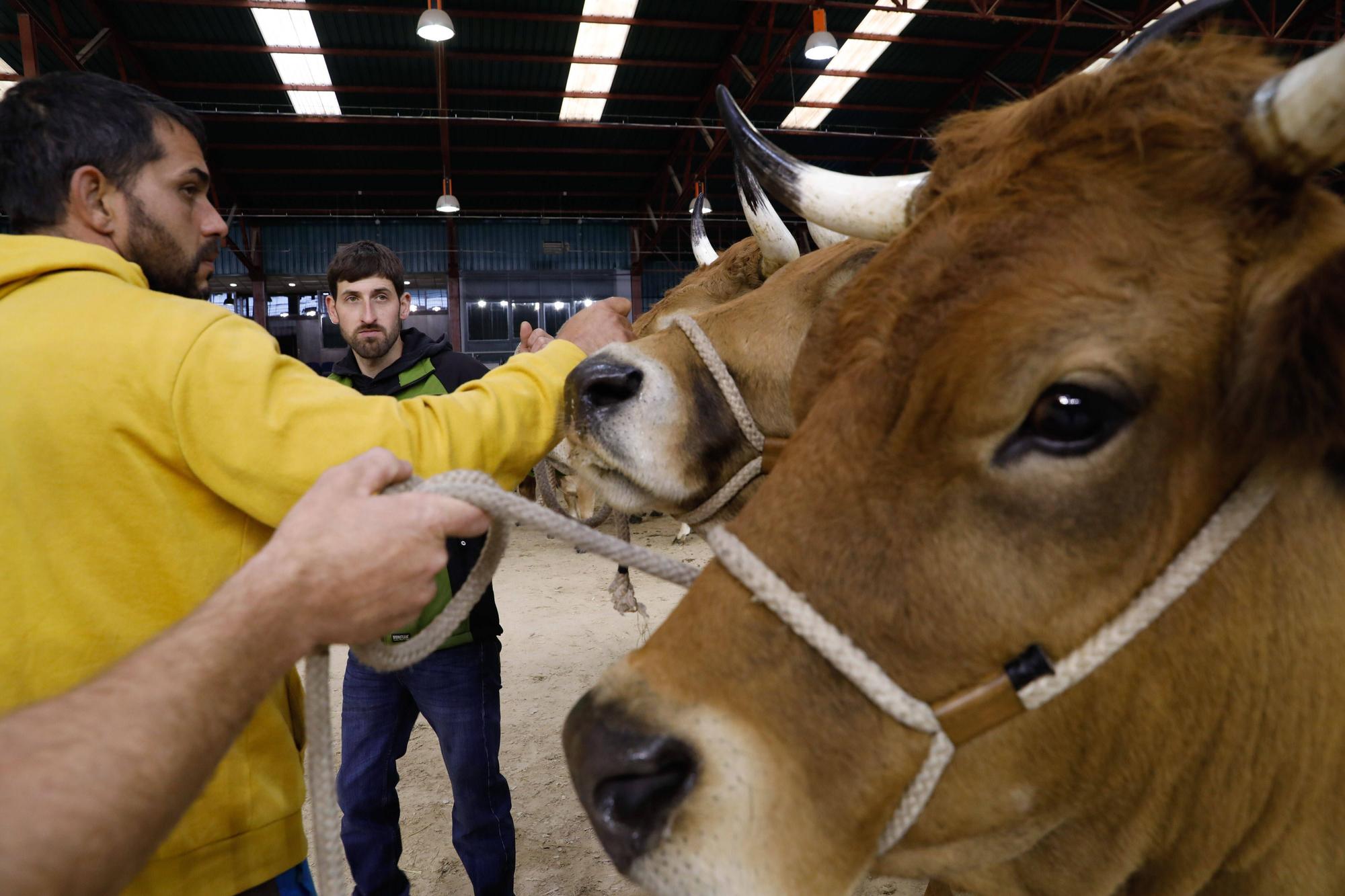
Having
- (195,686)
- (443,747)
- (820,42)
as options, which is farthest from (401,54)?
(195,686)

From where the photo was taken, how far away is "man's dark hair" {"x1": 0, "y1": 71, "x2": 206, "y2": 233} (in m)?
1.89

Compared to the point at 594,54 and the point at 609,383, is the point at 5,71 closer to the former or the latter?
the point at 594,54

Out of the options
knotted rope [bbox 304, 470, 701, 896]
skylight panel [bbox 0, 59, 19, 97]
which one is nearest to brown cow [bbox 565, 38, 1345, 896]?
knotted rope [bbox 304, 470, 701, 896]

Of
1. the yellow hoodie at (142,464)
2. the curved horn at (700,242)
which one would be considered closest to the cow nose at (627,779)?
the yellow hoodie at (142,464)

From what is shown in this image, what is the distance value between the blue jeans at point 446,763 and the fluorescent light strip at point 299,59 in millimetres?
16132

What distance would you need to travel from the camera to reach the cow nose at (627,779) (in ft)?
3.86

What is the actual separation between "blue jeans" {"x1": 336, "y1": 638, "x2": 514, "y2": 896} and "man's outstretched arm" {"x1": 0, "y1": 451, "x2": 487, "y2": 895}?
7.33ft

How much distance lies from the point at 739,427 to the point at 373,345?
2.41 m

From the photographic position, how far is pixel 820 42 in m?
14.7

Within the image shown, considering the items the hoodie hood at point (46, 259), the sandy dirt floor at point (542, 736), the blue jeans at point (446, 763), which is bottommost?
the sandy dirt floor at point (542, 736)

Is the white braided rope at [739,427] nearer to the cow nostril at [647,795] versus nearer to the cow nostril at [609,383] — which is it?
the cow nostril at [609,383]

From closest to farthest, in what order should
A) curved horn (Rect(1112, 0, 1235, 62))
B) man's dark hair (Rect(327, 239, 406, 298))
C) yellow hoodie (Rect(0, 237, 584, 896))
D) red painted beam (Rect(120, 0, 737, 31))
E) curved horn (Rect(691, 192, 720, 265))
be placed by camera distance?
1. yellow hoodie (Rect(0, 237, 584, 896))
2. curved horn (Rect(1112, 0, 1235, 62))
3. man's dark hair (Rect(327, 239, 406, 298))
4. curved horn (Rect(691, 192, 720, 265))
5. red painted beam (Rect(120, 0, 737, 31))

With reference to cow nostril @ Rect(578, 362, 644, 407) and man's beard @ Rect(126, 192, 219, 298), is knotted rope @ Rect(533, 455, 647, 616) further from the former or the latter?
man's beard @ Rect(126, 192, 219, 298)

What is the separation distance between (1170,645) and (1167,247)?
0.65m
